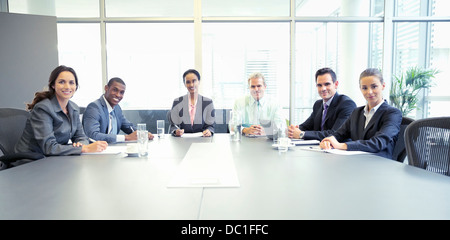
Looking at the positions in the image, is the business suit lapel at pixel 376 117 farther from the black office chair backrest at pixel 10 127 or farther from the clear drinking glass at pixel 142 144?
the black office chair backrest at pixel 10 127

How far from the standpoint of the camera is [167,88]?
496cm

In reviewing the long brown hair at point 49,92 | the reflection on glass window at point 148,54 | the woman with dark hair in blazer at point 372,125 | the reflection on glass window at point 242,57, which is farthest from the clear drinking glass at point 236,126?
the reflection on glass window at point 148,54

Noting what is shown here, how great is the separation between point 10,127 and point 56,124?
1.31 ft

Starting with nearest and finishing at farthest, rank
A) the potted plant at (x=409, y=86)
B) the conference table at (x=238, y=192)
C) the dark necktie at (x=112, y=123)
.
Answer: the conference table at (x=238, y=192)
the dark necktie at (x=112, y=123)
the potted plant at (x=409, y=86)

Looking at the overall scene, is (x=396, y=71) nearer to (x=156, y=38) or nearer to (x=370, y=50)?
(x=370, y=50)

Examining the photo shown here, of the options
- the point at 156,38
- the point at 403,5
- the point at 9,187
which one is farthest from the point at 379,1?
the point at 9,187

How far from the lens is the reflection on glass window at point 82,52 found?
4.78 meters

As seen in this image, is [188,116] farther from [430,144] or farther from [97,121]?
[430,144]

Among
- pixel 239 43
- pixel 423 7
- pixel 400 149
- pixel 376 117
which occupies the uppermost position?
pixel 423 7

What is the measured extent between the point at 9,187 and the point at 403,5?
574cm

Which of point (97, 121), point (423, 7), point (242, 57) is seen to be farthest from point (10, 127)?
point (423, 7)

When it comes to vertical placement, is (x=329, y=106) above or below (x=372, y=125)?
above

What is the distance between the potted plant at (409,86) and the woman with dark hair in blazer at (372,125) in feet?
9.41

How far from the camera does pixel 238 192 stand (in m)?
1.08
